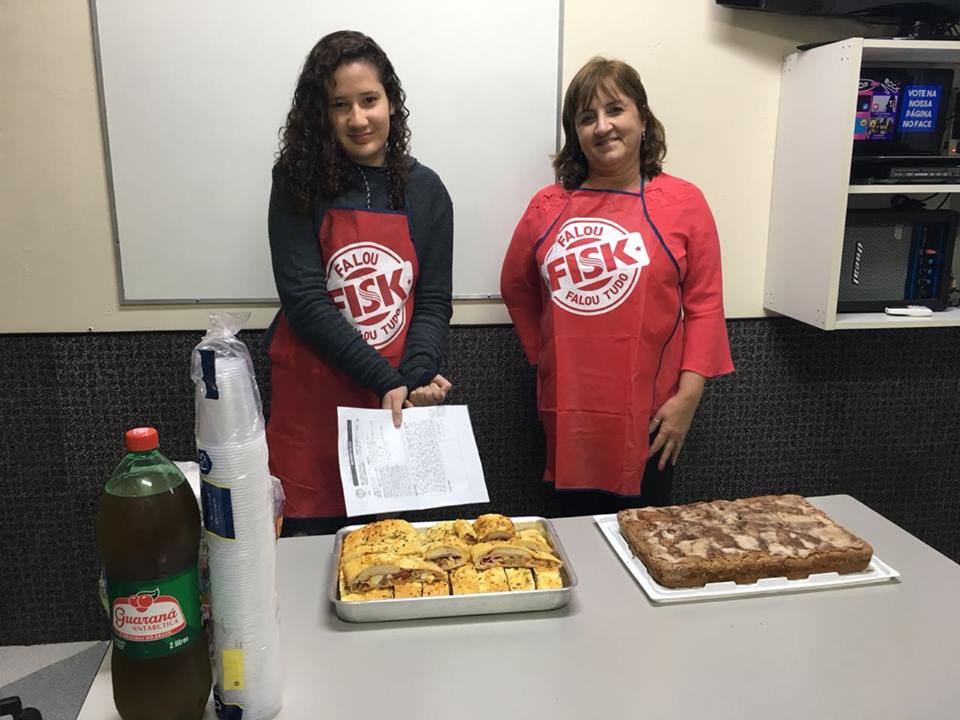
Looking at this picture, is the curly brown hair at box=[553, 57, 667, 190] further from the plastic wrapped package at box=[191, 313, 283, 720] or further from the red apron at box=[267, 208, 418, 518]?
the plastic wrapped package at box=[191, 313, 283, 720]

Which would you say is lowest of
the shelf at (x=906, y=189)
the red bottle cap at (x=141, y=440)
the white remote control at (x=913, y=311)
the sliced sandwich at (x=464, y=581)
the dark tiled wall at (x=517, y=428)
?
the dark tiled wall at (x=517, y=428)

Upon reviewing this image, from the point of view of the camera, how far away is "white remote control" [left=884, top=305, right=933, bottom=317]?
2078mm

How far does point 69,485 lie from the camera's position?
83.8 inches

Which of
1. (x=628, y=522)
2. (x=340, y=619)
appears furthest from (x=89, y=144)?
(x=628, y=522)

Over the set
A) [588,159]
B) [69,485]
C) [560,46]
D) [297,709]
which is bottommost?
[69,485]

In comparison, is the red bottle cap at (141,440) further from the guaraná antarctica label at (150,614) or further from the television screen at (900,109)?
the television screen at (900,109)

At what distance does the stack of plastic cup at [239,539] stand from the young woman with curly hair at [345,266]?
2.14 ft

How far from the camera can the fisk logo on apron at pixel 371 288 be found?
63.2 inches

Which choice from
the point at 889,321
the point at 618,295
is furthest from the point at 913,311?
the point at 618,295

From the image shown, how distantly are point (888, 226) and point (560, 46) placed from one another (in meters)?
1.04

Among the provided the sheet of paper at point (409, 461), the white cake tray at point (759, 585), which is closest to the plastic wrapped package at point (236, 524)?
the sheet of paper at point (409, 461)

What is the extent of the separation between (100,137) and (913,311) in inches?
87.5

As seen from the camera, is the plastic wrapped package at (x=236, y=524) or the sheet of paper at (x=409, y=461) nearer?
the plastic wrapped package at (x=236, y=524)

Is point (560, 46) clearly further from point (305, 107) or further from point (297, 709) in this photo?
point (297, 709)
